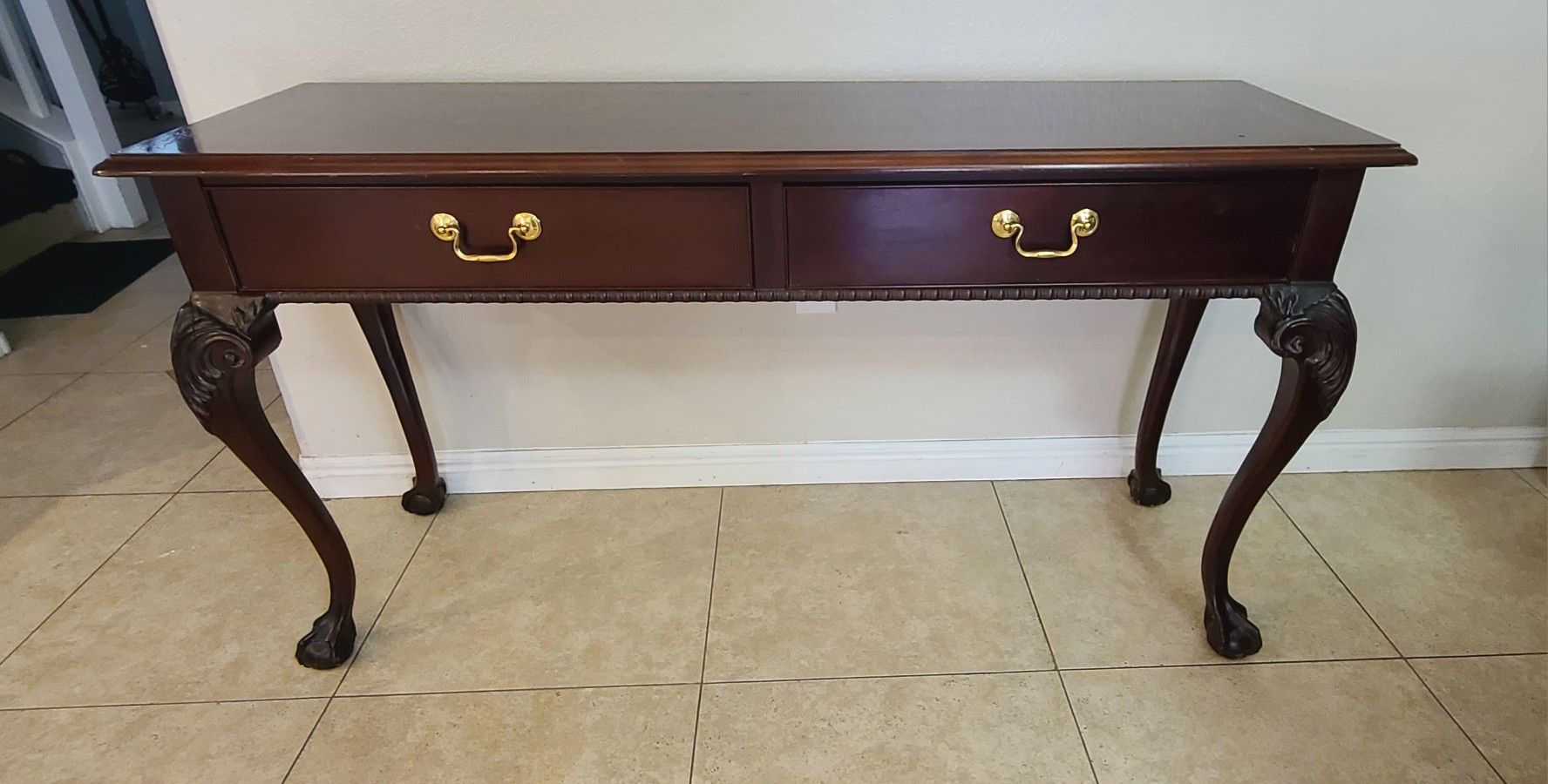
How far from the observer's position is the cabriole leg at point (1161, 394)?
1368 millimetres

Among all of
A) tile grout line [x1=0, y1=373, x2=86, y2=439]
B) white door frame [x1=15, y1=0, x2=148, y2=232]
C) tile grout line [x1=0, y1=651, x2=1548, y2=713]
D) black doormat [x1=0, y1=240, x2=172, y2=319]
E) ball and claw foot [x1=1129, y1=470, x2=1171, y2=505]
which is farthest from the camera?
white door frame [x1=15, y1=0, x2=148, y2=232]

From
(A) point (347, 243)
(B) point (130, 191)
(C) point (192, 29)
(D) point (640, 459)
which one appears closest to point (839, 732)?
(D) point (640, 459)

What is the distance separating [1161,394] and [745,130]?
0.90 metres

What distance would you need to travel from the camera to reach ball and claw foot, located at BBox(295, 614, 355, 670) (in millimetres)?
1242

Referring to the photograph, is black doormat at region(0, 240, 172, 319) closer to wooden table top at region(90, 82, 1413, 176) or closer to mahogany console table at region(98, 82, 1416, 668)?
wooden table top at region(90, 82, 1413, 176)

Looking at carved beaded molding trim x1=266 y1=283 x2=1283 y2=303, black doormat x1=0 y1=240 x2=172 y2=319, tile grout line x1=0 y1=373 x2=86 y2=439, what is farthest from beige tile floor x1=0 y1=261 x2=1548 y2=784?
black doormat x1=0 y1=240 x2=172 y2=319

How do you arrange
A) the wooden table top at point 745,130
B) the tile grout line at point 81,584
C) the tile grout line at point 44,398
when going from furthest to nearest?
the tile grout line at point 44,398 < the tile grout line at point 81,584 < the wooden table top at point 745,130

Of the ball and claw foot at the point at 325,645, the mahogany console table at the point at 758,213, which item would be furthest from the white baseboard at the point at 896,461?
the mahogany console table at the point at 758,213

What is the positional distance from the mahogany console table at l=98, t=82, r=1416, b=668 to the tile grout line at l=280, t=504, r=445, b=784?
0.41 meters

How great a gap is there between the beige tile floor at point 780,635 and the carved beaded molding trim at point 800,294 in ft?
1.88

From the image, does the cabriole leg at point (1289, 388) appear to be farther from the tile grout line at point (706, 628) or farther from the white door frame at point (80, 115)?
the white door frame at point (80, 115)

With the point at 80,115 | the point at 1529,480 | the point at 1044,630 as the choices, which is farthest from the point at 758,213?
the point at 80,115

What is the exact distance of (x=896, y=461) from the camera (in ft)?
5.36

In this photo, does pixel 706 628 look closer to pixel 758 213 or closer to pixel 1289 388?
pixel 758 213
